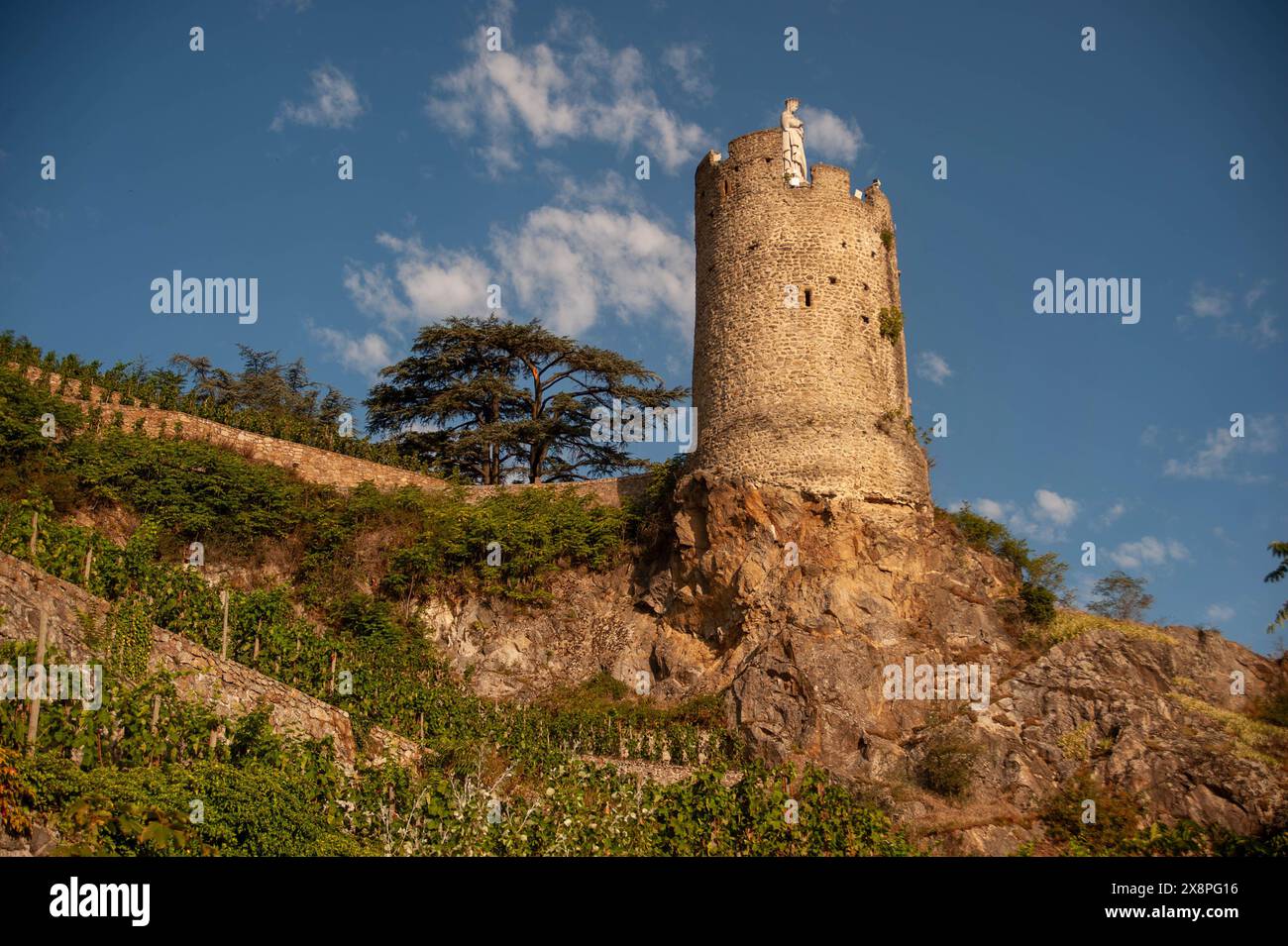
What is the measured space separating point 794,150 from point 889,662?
414 inches

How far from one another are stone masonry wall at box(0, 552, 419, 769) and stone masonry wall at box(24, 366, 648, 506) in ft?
31.0

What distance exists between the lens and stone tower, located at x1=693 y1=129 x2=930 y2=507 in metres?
21.9

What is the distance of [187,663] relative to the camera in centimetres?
1404

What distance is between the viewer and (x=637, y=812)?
11.9 meters

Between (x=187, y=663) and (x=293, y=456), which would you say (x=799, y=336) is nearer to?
(x=293, y=456)

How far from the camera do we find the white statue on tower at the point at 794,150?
23.8 metres

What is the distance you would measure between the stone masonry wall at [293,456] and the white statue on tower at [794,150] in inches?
265

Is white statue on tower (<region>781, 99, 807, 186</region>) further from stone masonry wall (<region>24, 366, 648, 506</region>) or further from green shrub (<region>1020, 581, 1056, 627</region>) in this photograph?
green shrub (<region>1020, 581, 1056, 627</region>)

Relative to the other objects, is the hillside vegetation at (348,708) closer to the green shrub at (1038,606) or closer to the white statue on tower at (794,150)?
the green shrub at (1038,606)
